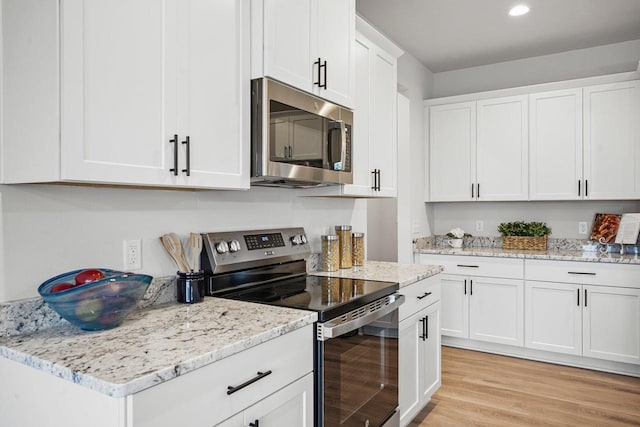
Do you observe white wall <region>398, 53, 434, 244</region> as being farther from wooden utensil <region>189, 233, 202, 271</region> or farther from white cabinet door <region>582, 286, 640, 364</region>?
wooden utensil <region>189, 233, 202, 271</region>

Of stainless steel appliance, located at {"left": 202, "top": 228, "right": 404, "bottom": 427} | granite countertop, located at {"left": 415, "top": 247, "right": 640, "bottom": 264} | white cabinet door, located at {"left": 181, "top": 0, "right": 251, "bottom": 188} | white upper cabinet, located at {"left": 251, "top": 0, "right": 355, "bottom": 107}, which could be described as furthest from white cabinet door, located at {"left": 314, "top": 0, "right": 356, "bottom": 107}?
granite countertop, located at {"left": 415, "top": 247, "right": 640, "bottom": 264}

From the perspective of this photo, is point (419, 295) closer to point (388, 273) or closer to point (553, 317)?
point (388, 273)

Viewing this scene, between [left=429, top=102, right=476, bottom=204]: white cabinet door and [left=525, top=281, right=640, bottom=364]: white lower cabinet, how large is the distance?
44.2 inches

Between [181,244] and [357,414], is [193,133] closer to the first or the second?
[181,244]

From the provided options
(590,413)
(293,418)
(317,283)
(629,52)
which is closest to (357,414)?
(293,418)

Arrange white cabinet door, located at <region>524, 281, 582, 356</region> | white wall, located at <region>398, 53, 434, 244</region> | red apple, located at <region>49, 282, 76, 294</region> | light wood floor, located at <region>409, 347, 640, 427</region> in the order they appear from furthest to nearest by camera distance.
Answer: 1. white wall, located at <region>398, 53, 434, 244</region>
2. white cabinet door, located at <region>524, 281, 582, 356</region>
3. light wood floor, located at <region>409, 347, 640, 427</region>
4. red apple, located at <region>49, 282, 76, 294</region>

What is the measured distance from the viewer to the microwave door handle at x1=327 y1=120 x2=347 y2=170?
2.24 metres

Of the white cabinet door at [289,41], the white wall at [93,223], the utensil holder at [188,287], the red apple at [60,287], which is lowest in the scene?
the utensil holder at [188,287]

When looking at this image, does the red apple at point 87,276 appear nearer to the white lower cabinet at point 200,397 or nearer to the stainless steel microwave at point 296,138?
the white lower cabinet at point 200,397

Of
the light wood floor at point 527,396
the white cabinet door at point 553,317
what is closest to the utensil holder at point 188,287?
the light wood floor at point 527,396

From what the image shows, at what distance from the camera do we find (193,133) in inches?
61.5

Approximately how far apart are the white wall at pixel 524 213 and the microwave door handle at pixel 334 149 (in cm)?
264

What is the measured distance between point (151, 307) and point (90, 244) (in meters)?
0.33

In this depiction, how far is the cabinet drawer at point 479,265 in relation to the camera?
376 cm
